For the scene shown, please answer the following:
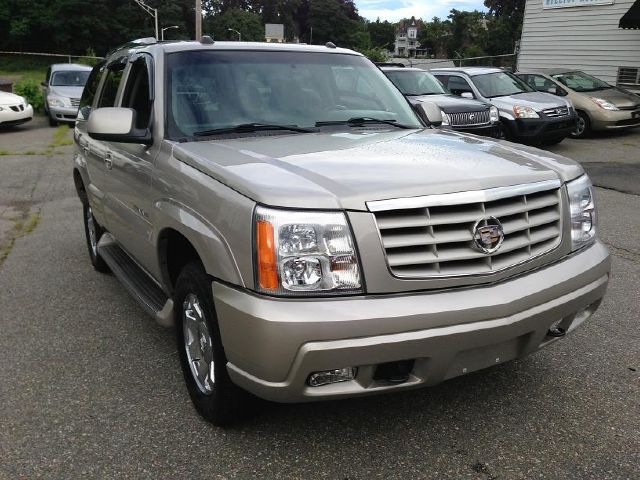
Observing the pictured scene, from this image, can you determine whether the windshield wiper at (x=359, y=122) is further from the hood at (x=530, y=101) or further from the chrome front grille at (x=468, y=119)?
the hood at (x=530, y=101)

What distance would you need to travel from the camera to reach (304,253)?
2.36 m

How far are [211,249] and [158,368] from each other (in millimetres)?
1336

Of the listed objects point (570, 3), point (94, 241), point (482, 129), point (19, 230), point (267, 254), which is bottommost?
point (19, 230)

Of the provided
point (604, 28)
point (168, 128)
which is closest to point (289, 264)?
point (168, 128)

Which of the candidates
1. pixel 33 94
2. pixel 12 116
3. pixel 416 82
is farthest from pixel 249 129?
pixel 33 94

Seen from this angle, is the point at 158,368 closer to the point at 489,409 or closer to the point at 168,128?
the point at 168,128

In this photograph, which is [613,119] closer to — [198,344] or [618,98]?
[618,98]

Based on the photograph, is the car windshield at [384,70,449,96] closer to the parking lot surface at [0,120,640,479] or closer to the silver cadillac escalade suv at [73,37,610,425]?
the parking lot surface at [0,120,640,479]

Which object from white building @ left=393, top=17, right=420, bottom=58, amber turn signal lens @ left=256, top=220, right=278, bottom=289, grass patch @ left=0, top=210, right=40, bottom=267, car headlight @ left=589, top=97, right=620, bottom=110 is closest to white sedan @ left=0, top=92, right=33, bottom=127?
grass patch @ left=0, top=210, right=40, bottom=267

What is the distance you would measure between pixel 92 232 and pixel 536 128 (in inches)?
358

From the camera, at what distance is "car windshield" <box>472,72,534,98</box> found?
12711 mm

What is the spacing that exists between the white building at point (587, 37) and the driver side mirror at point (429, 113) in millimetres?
14700

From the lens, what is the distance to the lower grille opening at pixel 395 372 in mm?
2461

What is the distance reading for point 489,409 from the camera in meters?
3.09
